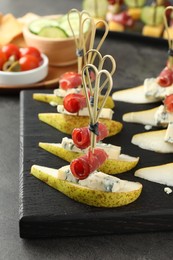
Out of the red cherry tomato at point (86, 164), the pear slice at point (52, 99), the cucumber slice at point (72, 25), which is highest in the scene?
the red cherry tomato at point (86, 164)

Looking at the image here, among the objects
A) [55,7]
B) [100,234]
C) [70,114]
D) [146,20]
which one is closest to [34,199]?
[100,234]

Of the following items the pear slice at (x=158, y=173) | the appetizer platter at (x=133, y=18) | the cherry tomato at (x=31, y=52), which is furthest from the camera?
the appetizer platter at (x=133, y=18)

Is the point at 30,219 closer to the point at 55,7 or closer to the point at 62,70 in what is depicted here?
the point at 62,70

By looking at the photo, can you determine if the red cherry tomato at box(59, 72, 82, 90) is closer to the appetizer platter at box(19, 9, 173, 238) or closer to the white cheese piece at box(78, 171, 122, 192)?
the appetizer platter at box(19, 9, 173, 238)

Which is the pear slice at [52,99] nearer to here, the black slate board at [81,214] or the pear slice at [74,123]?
the pear slice at [74,123]

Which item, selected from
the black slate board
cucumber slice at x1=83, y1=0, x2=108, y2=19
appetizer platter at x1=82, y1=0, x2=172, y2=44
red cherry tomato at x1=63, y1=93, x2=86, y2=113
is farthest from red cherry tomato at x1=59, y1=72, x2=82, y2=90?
cucumber slice at x1=83, y1=0, x2=108, y2=19

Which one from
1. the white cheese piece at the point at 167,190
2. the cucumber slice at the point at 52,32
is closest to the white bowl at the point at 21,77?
the cucumber slice at the point at 52,32
